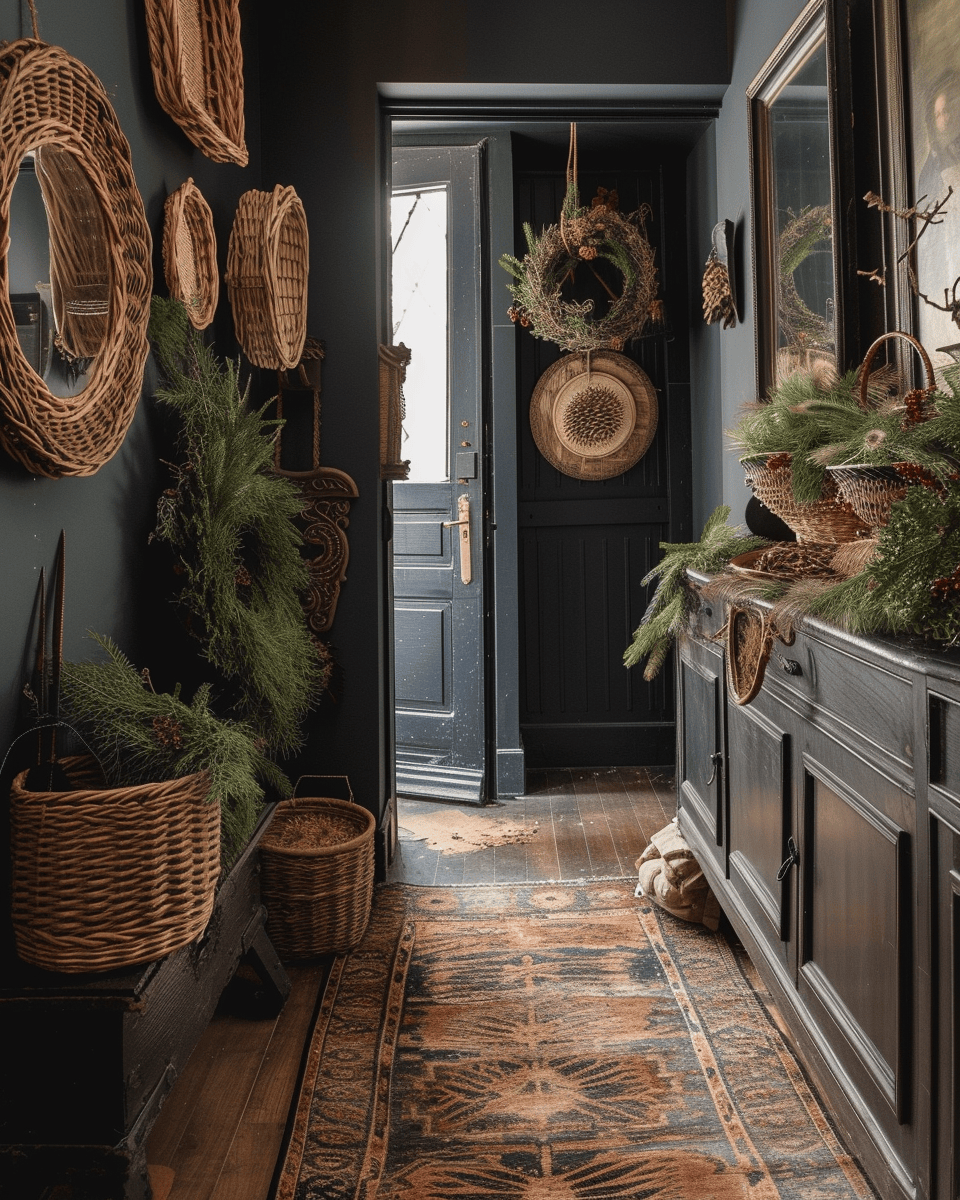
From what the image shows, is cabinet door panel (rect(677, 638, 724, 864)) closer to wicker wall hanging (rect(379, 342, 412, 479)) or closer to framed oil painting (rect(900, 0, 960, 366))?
framed oil painting (rect(900, 0, 960, 366))

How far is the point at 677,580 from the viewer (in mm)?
2619

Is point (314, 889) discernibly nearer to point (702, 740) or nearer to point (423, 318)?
point (702, 740)

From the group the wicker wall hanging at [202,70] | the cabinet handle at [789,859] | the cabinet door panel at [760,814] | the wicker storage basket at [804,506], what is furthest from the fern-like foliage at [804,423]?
the wicker wall hanging at [202,70]

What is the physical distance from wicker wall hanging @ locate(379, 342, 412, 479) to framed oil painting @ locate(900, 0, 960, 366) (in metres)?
1.57

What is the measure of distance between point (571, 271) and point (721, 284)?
113 cm

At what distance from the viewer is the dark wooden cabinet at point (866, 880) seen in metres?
1.20

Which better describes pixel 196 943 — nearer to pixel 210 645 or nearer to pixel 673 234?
pixel 210 645

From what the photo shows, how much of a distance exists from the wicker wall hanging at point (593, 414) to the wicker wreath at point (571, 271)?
23 cm

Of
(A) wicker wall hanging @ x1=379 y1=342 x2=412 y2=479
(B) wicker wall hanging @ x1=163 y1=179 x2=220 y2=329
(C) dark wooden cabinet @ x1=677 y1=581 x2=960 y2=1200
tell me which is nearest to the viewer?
(C) dark wooden cabinet @ x1=677 y1=581 x2=960 y2=1200

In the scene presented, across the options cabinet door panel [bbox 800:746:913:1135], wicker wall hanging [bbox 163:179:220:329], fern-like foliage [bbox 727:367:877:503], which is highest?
wicker wall hanging [bbox 163:179:220:329]

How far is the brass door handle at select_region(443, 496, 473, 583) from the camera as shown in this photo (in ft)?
13.2

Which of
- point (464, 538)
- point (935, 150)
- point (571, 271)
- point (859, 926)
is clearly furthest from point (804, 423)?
point (571, 271)

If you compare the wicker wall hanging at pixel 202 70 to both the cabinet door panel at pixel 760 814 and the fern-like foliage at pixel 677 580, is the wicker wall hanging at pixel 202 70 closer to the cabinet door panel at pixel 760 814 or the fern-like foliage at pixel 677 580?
the fern-like foliage at pixel 677 580

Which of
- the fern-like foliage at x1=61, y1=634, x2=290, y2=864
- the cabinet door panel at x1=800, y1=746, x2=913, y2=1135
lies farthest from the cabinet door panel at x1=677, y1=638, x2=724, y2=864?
the fern-like foliage at x1=61, y1=634, x2=290, y2=864
